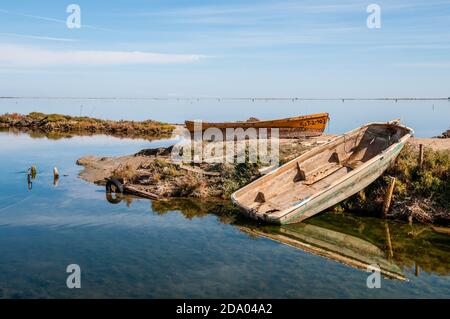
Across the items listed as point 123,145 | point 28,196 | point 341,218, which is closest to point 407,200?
point 341,218

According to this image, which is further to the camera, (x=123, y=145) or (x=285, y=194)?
(x=123, y=145)

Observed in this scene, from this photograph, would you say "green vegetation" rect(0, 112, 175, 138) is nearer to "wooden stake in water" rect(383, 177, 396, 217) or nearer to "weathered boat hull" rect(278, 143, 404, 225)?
"weathered boat hull" rect(278, 143, 404, 225)

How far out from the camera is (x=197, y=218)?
18.8 meters

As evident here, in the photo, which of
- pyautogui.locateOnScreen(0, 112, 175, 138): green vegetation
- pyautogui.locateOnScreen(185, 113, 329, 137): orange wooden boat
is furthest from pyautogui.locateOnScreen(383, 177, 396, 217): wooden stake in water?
pyautogui.locateOnScreen(0, 112, 175, 138): green vegetation

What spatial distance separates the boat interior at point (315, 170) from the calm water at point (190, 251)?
1.14m

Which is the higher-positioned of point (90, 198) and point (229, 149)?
point (229, 149)

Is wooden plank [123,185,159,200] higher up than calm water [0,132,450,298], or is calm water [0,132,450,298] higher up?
wooden plank [123,185,159,200]

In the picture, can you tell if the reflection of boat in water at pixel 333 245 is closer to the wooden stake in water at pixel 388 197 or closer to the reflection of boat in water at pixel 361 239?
the reflection of boat in water at pixel 361 239

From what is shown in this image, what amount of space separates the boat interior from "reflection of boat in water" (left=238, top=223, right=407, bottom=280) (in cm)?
96

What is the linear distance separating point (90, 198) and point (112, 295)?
10704 mm

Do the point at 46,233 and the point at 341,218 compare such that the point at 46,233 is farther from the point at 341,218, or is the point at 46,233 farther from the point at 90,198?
the point at 341,218

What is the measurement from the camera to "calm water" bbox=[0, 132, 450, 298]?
12242 millimetres

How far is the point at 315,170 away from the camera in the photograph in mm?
21031

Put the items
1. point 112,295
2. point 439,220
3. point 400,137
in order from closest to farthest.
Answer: point 112,295, point 439,220, point 400,137
